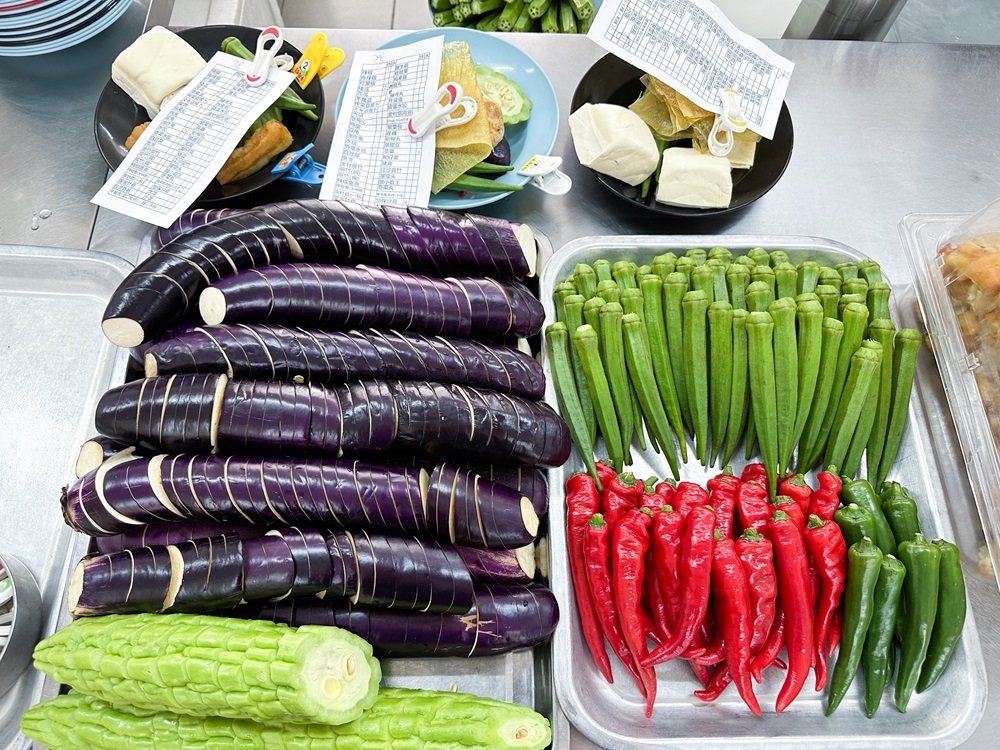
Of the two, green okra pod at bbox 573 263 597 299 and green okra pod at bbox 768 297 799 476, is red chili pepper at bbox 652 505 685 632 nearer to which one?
green okra pod at bbox 768 297 799 476

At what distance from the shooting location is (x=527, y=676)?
2.06 meters

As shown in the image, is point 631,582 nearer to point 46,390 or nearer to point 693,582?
point 693,582

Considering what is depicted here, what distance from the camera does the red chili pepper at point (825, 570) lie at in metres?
2.05

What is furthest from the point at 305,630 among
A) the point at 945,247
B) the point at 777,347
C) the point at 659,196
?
the point at 945,247

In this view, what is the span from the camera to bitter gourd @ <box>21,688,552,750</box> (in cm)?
161

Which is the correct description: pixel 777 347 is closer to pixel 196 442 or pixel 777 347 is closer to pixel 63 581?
pixel 196 442

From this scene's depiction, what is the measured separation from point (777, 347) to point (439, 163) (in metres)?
1.42

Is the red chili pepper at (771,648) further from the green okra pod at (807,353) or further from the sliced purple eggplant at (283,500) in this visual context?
the sliced purple eggplant at (283,500)

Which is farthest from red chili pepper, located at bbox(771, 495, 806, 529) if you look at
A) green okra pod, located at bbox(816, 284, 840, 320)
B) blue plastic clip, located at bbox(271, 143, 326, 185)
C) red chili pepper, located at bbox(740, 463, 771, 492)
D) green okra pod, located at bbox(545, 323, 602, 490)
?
blue plastic clip, located at bbox(271, 143, 326, 185)

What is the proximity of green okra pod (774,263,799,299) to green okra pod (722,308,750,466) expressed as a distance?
230mm

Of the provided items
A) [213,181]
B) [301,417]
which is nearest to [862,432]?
[301,417]

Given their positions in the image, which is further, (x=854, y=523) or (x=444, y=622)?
(x=854, y=523)

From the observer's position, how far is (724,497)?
2.18m

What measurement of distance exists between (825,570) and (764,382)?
0.64m
